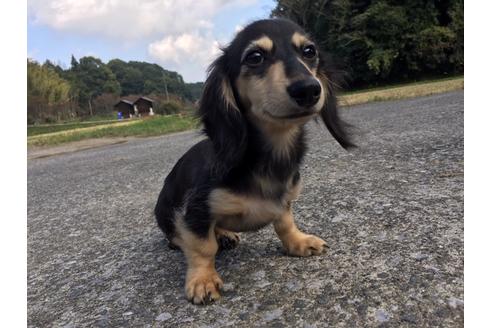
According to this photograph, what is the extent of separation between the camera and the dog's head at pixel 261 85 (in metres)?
1.77

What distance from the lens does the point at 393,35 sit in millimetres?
25203

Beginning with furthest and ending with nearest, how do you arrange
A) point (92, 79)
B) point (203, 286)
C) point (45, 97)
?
point (92, 79), point (45, 97), point (203, 286)

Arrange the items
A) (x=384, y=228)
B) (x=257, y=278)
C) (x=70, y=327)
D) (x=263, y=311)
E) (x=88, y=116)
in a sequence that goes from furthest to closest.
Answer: (x=88, y=116), (x=384, y=228), (x=257, y=278), (x=70, y=327), (x=263, y=311)

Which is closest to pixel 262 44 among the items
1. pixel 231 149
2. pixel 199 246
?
pixel 231 149

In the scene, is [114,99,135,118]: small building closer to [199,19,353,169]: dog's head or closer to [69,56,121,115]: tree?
[69,56,121,115]: tree

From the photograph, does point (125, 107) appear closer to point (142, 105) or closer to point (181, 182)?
point (142, 105)

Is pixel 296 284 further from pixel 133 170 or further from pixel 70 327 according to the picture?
pixel 133 170

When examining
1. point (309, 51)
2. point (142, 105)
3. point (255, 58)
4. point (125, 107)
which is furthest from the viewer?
point (125, 107)

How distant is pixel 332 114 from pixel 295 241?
739 mm

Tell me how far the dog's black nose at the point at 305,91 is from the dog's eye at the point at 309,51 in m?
0.41

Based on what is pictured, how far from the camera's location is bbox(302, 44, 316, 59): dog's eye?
208 cm

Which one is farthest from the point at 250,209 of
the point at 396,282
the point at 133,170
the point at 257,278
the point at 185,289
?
the point at 133,170

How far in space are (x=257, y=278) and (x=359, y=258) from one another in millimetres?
513

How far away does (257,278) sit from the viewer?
1972 millimetres
